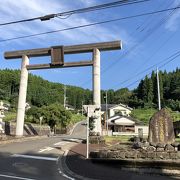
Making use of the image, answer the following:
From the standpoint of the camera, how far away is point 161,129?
802 inches

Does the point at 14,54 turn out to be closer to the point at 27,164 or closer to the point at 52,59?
the point at 52,59

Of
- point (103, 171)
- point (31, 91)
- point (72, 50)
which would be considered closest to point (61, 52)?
point (72, 50)

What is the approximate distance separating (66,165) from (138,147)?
3.75 meters

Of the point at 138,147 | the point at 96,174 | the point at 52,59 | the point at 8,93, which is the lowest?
the point at 96,174

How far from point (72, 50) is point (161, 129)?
13.9 metres

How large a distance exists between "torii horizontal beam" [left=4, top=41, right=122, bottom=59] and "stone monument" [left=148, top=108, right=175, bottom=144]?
11.3 meters

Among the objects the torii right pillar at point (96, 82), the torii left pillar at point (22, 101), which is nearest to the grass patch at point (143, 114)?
the torii left pillar at point (22, 101)

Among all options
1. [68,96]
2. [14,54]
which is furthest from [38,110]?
[68,96]

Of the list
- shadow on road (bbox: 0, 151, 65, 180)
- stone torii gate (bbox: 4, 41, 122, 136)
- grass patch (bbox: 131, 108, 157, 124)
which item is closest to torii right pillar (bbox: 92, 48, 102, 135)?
stone torii gate (bbox: 4, 41, 122, 136)

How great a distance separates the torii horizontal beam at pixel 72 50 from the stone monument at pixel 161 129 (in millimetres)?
11344

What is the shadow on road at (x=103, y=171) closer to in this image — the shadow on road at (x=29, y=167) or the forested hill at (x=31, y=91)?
the shadow on road at (x=29, y=167)

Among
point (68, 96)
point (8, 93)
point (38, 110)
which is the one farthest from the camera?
point (68, 96)

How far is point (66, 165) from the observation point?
17109mm

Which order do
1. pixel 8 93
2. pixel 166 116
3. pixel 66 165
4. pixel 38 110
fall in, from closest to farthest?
1. pixel 66 165
2. pixel 166 116
3. pixel 38 110
4. pixel 8 93
